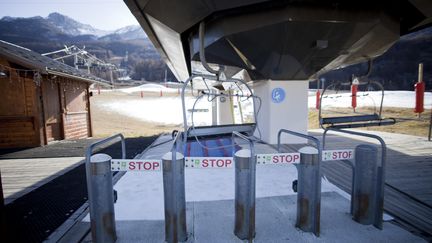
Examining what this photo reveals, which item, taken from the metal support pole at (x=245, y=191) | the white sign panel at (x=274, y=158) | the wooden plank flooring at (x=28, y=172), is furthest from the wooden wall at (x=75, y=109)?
the white sign panel at (x=274, y=158)

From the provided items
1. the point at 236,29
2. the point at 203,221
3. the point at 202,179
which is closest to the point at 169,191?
the point at 203,221

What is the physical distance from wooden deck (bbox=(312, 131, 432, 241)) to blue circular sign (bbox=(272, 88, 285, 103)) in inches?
91.1

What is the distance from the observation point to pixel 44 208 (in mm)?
3754

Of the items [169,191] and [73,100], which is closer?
[169,191]

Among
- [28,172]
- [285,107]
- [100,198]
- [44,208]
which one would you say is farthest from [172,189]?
[285,107]

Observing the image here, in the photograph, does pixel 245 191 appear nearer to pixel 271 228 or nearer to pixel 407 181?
pixel 271 228

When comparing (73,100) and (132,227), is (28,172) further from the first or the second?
(73,100)

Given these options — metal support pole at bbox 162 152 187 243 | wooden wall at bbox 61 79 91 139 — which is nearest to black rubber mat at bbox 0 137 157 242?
metal support pole at bbox 162 152 187 243

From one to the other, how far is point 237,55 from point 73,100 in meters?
9.71

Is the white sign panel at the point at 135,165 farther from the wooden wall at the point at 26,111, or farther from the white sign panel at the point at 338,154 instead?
the wooden wall at the point at 26,111

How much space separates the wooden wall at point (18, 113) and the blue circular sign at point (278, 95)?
8.82 meters

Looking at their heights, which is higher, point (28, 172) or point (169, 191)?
point (169, 191)

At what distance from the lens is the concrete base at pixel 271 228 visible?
2773 millimetres

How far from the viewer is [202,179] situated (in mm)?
4965
